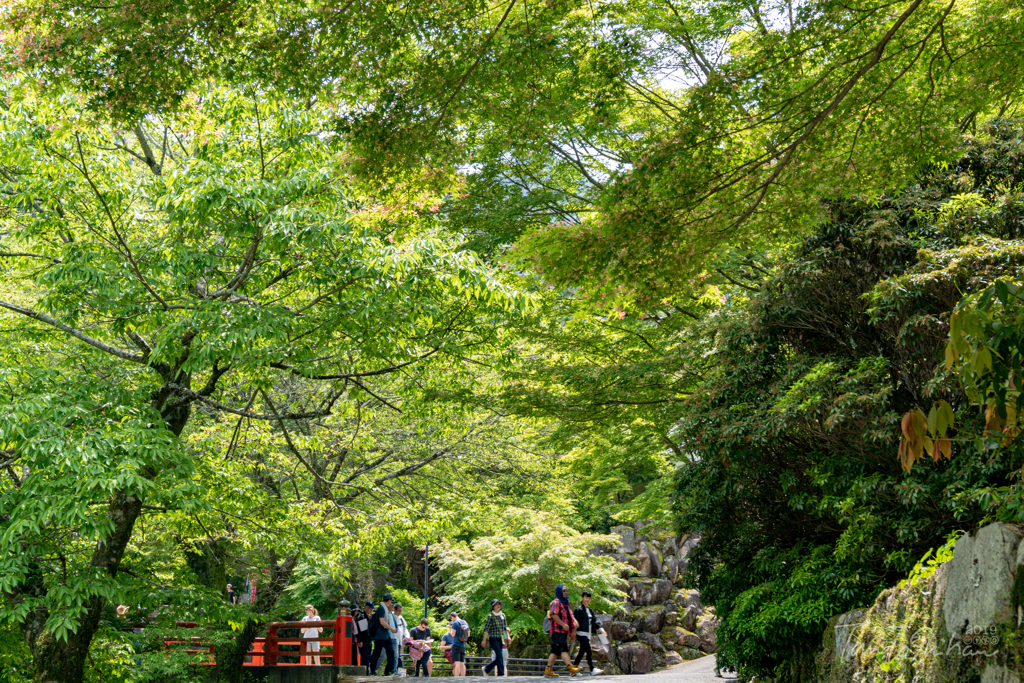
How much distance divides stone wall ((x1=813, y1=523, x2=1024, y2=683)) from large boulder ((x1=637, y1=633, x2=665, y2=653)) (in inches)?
756

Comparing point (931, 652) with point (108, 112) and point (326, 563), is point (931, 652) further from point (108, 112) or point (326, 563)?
point (326, 563)

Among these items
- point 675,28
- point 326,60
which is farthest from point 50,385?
point 675,28

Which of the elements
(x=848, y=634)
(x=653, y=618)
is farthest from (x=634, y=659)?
(x=848, y=634)

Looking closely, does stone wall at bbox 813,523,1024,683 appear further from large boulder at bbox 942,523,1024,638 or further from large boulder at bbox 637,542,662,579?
large boulder at bbox 637,542,662,579

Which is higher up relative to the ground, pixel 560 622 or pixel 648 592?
pixel 648 592

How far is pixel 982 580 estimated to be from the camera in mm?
5078

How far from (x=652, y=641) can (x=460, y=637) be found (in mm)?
11890

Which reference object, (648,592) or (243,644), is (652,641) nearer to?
(648,592)

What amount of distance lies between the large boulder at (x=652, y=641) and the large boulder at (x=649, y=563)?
10.7 ft

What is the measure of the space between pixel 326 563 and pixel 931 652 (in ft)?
26.6

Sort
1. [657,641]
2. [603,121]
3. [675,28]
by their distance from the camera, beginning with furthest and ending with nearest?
[657,641] < [675,28] < [603,121]

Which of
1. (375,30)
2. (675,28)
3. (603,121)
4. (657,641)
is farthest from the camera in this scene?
(657,641)

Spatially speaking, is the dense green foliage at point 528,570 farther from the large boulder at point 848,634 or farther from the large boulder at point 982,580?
the large boulder at point 982,580

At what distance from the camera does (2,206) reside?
31.5 ft
